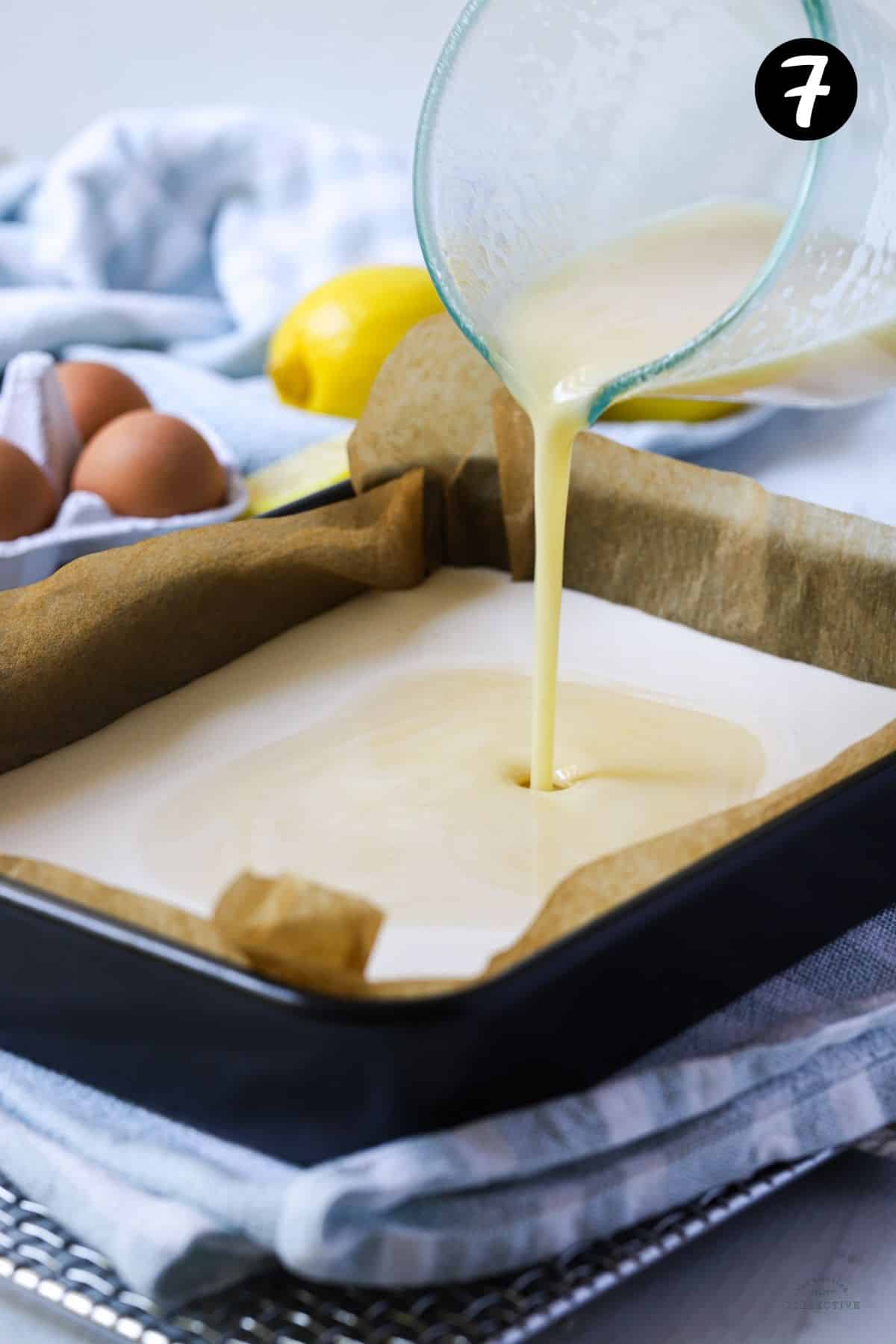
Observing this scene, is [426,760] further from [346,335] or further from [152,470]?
[346,335]

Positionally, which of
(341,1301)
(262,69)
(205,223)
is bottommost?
(341,1301)

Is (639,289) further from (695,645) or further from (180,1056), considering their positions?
(180,1056)

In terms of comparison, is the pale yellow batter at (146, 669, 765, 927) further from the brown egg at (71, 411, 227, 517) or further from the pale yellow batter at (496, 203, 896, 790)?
the brown egg at (71, 411, 227, 517)

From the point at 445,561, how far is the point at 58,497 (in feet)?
0.78

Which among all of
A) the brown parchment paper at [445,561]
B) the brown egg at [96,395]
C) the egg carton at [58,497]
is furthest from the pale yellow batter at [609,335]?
the brown egg at [96,395]

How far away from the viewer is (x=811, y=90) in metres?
0.58

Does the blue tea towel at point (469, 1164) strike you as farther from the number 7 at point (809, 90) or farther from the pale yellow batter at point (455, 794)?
the number 7 at point (809, 90)

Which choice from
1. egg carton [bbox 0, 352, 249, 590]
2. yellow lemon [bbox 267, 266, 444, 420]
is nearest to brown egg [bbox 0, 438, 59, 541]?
egg carton [bbox 0, 352, 249, 590]

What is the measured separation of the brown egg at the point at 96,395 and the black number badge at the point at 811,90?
0.55m

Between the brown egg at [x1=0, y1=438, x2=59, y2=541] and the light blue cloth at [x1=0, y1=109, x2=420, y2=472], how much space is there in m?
0.40

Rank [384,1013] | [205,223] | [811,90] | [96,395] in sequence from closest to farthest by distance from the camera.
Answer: [384,1013]
[811,90]
[96,395]
[205,223]

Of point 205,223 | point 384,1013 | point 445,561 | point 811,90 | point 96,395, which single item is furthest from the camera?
point 205,223

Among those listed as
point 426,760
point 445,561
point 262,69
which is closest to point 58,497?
point 445,561

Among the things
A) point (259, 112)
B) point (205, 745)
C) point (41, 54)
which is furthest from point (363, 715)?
point (41, 54)
